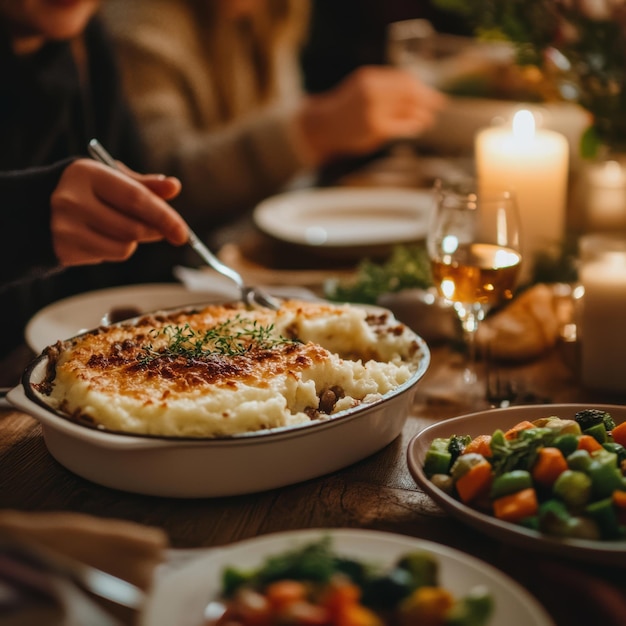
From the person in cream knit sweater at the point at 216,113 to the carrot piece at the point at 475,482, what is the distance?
2.37 meters

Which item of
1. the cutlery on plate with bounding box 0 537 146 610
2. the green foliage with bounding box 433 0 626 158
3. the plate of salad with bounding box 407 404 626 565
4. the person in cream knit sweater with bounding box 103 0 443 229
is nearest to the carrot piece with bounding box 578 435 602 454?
the plate of salad with bounding box 407 404 626 565

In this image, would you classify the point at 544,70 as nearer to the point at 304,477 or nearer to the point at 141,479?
the point at 304,477

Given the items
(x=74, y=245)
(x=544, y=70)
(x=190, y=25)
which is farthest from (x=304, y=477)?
(x=190, y=25)

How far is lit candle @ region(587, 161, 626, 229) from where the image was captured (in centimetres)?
245

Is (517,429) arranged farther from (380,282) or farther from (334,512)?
(380,282)

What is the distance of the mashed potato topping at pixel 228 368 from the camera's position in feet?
3.67

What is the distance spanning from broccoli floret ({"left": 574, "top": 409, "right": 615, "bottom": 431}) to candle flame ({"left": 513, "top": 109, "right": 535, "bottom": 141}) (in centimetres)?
119

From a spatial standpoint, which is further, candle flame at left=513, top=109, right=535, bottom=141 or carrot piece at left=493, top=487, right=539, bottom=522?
candle flame at left=513, top=109, right=535, bottom=141

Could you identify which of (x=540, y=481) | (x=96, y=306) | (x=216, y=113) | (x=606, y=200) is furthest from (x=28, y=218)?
(x=216, y=113)

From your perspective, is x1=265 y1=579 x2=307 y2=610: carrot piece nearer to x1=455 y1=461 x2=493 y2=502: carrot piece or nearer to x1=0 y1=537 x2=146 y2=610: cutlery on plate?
x1=0 y1=537 x2=146 y2=610: cutlery on plate

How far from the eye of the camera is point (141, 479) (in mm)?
1150

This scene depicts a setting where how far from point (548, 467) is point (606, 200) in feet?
5.46

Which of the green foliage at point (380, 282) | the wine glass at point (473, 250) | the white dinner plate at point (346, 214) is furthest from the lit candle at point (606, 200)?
the wine glass at point (473, 250)

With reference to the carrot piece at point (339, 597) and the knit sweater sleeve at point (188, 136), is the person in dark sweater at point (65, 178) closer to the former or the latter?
the knit sweater sleeve at point (188, 136)
